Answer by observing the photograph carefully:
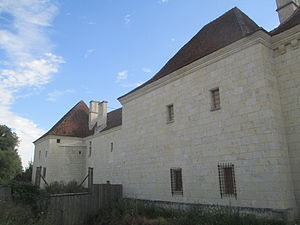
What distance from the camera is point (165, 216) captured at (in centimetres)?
944

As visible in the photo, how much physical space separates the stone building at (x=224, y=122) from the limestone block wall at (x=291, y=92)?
0.09ft

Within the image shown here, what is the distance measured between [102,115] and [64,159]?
17.5 feet

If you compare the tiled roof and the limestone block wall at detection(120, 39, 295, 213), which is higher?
the tiled roof

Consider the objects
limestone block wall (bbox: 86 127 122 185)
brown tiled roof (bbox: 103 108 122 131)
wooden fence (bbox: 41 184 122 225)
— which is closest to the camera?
wooden fence (bbox: 41 184 122 225)

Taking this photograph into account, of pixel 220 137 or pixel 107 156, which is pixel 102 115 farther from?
pixel 220 137

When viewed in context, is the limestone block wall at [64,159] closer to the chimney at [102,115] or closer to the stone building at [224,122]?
the chimney at [102,115]

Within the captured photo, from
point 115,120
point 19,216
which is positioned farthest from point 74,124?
point 19,216

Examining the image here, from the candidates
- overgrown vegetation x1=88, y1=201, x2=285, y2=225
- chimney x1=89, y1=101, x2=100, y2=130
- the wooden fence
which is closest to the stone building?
overgrown vegetation x1=88, y1=201, x2=285, y2=225

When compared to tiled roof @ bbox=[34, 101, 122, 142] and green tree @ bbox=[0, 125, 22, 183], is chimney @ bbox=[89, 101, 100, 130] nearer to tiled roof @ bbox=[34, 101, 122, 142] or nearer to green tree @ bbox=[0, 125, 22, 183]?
tiled roof @ bbox=[34, 101, 122, 142]

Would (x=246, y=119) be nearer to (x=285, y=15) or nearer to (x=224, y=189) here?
(x=224, y=189)

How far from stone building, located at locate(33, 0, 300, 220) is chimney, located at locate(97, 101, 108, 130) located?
742cm

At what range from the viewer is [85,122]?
2489 cm

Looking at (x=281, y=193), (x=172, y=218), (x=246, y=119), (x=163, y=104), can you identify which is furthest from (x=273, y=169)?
(x=163, y=104)

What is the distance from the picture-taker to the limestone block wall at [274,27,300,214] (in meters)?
7.59
